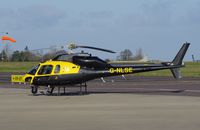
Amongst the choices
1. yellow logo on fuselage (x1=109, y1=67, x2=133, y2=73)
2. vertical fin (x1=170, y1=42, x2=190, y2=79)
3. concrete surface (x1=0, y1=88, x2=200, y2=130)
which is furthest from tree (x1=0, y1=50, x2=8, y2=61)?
concrete surface (x1=0, y1=88, x2=200, y2=130)

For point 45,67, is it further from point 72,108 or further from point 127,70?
point 72,108

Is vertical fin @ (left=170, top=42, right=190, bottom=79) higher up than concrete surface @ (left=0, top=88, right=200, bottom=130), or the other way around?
vertical fin @ (left=170, top=42, right=190, bottom=79)

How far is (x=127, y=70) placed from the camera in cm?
2677

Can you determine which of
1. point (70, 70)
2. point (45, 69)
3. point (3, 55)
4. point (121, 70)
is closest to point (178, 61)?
point (121, 70)

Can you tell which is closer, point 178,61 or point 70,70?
point 70,70

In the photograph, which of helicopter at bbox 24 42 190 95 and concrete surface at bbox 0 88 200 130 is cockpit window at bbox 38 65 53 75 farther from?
concrete surface at bbox 0 88 200 130

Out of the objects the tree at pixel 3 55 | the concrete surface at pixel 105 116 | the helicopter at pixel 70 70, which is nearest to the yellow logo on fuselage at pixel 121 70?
the helicopter at pixel 70 70

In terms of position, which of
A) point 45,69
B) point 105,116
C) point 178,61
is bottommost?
point 105,116

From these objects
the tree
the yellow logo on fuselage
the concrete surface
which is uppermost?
the tree

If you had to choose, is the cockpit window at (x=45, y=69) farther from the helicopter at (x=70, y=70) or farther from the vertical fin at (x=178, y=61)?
the vertical fin at (x=178, y=61)

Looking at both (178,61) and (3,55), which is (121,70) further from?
(3,55)

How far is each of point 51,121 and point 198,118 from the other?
14.2 feet

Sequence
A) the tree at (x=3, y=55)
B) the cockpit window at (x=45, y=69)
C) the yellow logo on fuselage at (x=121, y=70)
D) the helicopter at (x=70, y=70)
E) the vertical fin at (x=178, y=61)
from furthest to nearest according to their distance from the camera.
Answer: the tree at (x=3, y=55) < the vertical fin at (x=178, y=61) < the yellow logo on fuselage at (x=121, y=70) < the cockpit window at (x=45, y=69) < the helicopter at (x=70, y=70)

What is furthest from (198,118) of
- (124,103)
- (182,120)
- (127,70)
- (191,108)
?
(127,70)
